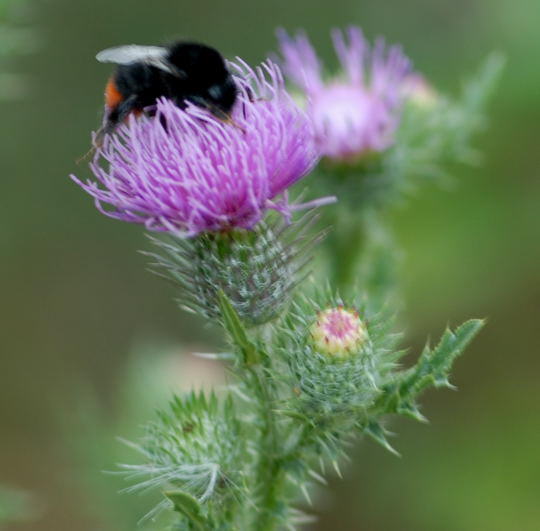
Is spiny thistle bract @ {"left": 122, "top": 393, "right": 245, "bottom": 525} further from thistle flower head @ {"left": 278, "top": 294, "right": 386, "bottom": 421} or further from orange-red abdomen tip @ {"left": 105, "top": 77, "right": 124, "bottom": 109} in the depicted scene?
orange-red abdomen tip @ {"left": 105, "top": 77, "right": 124, "bottom": 109}

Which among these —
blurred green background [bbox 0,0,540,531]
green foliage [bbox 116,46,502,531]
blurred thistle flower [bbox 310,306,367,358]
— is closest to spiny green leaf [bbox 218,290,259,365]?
green foliage [bbox 116,46,502,531]

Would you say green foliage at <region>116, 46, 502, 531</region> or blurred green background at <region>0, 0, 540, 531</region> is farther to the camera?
blurred green background at <region>0, 0, 540, 531</region>

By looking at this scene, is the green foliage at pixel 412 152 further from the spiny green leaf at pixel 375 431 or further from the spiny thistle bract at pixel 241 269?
the spiny green leaf at pixel 375 431

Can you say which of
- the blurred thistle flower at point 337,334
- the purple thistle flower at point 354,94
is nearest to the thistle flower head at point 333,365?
the blurred thistle flower at point 337,334

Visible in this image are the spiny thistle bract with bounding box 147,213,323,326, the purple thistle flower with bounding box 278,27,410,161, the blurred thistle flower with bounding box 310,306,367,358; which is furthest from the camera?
the purple thistle flower with bounding box 278,27,410,161

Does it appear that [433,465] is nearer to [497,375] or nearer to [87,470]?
[497,375]

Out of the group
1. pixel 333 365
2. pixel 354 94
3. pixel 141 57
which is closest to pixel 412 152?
pixel 354 94

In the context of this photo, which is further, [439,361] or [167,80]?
[167,80]

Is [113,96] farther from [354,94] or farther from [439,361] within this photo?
[354,94]
